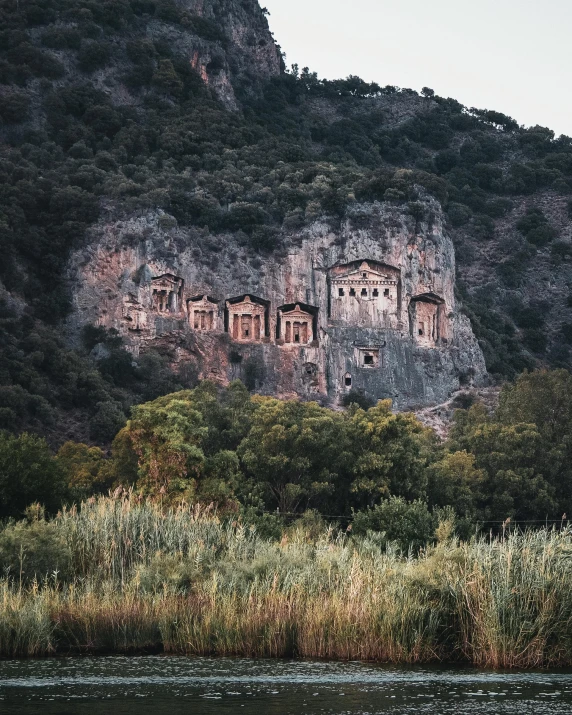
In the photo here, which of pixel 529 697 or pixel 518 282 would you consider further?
pixel 518 282

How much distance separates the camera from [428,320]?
107750 mm

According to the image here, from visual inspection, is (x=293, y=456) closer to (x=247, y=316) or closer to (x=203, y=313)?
(x=203, y=313)

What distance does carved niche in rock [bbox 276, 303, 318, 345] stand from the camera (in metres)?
105

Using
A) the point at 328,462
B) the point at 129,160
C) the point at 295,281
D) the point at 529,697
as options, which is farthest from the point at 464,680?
the point at 129,160

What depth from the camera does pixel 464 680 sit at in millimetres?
31797

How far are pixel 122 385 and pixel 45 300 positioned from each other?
8512 millimetres

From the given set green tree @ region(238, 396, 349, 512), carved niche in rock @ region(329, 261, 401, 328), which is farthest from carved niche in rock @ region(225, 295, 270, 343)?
green tree @ region(238, 396, 349, 512)

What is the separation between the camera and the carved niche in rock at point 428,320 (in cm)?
10650

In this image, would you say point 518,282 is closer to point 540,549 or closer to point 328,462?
point 328,462

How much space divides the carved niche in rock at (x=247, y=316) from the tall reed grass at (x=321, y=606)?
67.0m

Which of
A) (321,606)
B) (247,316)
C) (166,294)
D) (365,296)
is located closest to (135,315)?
(166,294)

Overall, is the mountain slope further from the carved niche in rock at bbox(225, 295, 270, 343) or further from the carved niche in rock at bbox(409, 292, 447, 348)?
the carved niche in rock at bbox(409, 292, 447, 348)

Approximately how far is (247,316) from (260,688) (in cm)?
7501

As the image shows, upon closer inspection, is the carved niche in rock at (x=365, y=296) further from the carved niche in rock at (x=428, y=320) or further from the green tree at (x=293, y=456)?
the green tree at (x=293, y=456)
